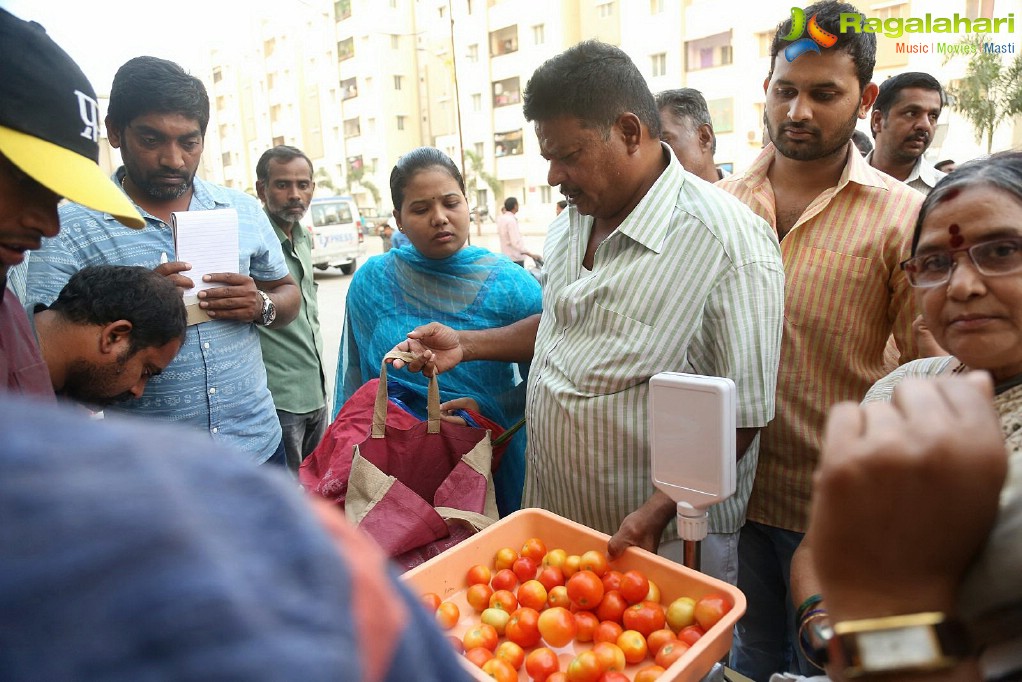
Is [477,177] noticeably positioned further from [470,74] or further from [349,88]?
[349,88]

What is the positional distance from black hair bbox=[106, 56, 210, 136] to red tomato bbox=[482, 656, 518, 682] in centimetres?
188

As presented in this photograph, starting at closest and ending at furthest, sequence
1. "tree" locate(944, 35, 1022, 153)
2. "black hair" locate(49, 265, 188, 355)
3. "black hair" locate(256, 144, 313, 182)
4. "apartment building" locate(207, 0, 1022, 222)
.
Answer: "black hair" locate(49, 265, 188, 355) → "black hair" locate(256, 144, 313, 182) → "tree" locate(944, 35, 1022, 153) → "apartment building" locate(207, 0, 1022, 222)

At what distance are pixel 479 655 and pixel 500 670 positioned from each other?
0.07 m

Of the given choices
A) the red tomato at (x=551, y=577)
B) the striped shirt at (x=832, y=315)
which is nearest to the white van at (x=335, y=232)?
the striped shirt at (x=832, y=315)

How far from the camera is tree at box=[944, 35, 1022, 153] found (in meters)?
12.4

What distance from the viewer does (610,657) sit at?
110 cm

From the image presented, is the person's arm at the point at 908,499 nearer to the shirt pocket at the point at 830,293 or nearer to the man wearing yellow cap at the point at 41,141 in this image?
the man wearing yellow cap at the point at 41,141

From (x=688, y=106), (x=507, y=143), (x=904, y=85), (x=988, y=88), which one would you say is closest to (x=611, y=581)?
(x=688, y=106)

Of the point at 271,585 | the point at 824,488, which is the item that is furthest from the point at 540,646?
the point at 271,585

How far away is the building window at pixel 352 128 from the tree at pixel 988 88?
34482 mm

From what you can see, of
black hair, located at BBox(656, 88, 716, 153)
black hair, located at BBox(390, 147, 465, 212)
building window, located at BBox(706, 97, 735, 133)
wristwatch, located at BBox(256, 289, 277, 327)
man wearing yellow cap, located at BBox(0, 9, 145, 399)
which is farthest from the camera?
building window, located at BBox(706, 97, 735, 133)

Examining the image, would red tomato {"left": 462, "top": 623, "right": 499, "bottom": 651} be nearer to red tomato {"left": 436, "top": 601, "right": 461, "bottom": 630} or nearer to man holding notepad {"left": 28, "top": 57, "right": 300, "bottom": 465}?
red tomato {"left": 436, "top": 601, "right": 461, "bottom": 630}

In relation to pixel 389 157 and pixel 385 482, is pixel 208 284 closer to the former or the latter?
pixel 385 482

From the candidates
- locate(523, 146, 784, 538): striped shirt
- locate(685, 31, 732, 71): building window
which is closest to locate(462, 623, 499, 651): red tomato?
locate(523, 146, 784, 538): striped shirt
